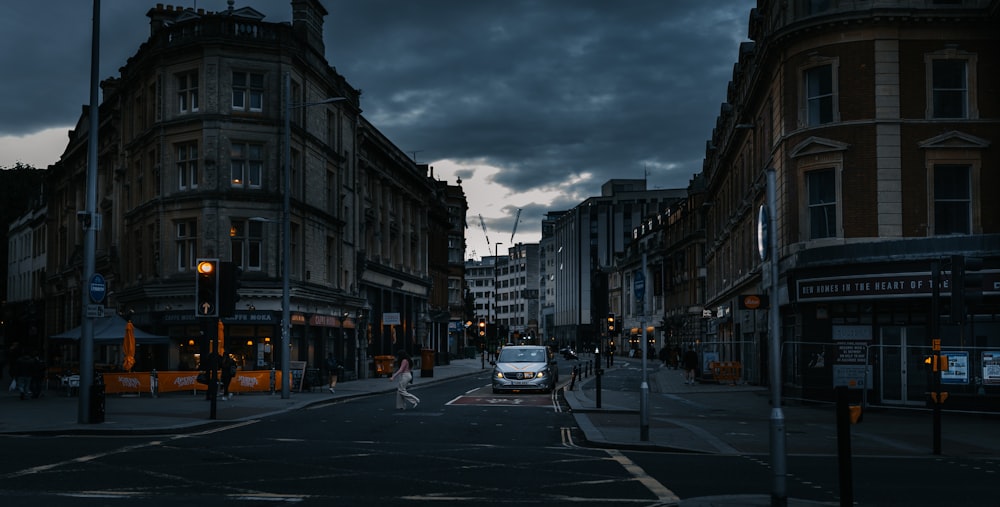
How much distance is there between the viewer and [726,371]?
1837 inches

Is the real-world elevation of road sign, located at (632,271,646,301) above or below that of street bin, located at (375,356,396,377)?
above

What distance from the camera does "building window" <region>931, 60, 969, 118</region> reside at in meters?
29.9

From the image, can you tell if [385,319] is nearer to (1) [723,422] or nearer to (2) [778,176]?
(2) [778,176]

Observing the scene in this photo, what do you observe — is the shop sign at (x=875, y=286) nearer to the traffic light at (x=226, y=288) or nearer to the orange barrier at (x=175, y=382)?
the traffic light at (x=226, y=288)

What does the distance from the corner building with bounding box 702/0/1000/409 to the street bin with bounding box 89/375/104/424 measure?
1781cm

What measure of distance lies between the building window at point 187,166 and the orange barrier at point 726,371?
2417 cm

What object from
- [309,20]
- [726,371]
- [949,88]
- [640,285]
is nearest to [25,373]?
[309,20]

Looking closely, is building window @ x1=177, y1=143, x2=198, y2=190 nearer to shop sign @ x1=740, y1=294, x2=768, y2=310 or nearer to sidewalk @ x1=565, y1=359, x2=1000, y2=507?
sidewalk @ x1=565, y1=359, x2=1000, y2=507

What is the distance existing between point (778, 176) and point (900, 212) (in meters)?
4.64

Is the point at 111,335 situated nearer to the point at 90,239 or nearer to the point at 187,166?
the point at 187,166

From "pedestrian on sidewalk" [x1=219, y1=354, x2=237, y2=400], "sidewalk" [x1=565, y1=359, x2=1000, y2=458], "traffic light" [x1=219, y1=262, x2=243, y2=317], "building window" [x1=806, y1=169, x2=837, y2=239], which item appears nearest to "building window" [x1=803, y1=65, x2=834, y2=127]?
"building window" [x1=806, y1=169, x2=837, y2=239]

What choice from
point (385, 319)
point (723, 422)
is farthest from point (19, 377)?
point (723, 422)

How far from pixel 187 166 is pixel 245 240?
382 cm

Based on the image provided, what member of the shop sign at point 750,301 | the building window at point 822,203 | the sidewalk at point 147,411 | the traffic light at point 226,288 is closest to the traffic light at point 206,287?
the traffic light at point 226,288
